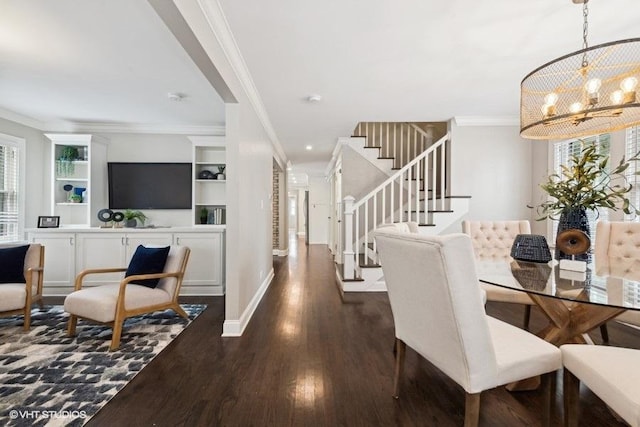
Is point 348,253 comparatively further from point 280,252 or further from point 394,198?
point 280,252

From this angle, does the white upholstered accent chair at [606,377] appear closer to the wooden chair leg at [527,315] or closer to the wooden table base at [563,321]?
the wooden table base at [563,321]

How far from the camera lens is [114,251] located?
3.76 meters

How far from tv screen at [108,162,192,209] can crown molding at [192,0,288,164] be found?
65.6 inches

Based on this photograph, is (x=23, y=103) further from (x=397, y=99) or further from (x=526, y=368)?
(x=526, y=368)

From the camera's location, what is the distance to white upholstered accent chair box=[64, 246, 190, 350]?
7.87 ft

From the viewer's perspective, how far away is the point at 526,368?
49.2 inches

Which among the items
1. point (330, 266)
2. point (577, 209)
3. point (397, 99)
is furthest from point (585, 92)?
point (330, 266)

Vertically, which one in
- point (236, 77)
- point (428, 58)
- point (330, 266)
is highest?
point (428, 58)

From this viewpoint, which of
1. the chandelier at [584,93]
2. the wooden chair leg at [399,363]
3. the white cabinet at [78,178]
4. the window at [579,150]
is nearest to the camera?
the chandelier at [584,93]

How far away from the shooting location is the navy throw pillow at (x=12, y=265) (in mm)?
2873

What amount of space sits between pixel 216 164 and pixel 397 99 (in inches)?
105

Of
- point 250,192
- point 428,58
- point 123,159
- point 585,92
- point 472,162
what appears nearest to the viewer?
point 585,92

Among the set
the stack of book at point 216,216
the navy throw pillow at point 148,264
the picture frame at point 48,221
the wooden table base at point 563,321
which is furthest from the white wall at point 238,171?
the picture frame at point 48,221

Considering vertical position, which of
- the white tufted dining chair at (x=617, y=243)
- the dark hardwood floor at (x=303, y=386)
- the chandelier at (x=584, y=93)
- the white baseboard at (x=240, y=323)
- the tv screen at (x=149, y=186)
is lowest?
the dark hardwood floor at (x=303, y=386)
